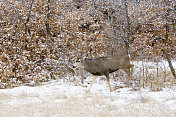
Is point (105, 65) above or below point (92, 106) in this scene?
above

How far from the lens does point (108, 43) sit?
17688mm

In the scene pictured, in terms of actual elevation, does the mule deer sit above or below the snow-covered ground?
above

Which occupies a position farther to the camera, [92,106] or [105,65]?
[105,65]

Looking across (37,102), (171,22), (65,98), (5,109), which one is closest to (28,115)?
(5,109)

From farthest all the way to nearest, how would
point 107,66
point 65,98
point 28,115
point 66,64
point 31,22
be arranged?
point 31,22, point 66,64, point 107,66, point 65,98, point 28,115

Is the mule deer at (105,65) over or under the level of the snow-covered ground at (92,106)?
over

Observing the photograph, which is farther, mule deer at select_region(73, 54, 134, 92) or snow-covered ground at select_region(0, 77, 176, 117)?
mule deer at select_region(73, 54, 134, 92)

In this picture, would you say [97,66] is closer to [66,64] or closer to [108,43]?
[66,64]

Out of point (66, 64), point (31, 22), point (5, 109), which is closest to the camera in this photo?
point (5, 109)

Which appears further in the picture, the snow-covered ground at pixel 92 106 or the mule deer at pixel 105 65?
the mule deer at pixel 105 65

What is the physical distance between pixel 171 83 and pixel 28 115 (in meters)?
7.09

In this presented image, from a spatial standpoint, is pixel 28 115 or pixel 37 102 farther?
pixel 37 102

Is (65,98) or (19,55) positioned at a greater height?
(19,55)

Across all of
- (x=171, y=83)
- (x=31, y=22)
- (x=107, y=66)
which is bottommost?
(x=171, y=83)
